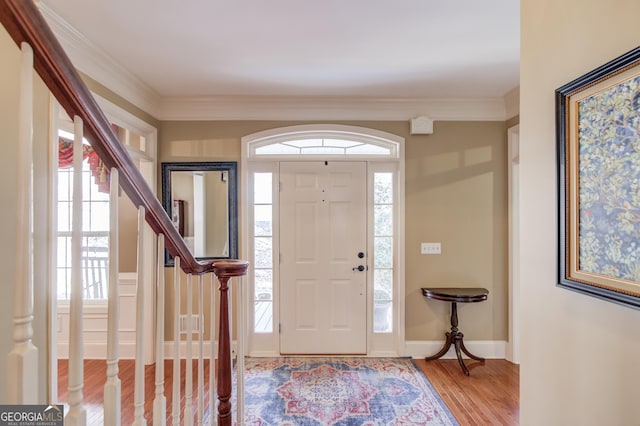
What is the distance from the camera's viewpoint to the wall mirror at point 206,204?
3373 millimetres

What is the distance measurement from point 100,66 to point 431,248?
3346mm

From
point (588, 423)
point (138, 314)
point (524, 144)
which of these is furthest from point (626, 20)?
point (138, 314)

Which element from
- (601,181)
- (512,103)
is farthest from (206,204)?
(512,103)

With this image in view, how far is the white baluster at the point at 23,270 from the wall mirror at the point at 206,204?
277 centimetres

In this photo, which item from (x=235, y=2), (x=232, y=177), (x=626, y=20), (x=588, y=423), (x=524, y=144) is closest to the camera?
(x=626, y=20)

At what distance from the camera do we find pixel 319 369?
308 centimetres

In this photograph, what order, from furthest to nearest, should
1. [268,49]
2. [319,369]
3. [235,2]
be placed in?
1. [319,369]
2. [268,49]
3. [235,2]

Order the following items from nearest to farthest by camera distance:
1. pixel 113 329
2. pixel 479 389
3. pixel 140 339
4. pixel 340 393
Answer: pixel 113 329, pixel 140 339, pixel 340 393, pixel 479 389

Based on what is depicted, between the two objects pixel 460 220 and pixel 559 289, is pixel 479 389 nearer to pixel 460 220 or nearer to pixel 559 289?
pixel 460 220

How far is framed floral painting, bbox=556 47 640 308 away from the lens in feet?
3.08

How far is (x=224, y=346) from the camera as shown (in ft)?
4.93

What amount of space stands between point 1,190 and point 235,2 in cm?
150

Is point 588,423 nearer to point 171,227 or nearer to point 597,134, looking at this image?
point 597,134

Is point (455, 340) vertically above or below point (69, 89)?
below
